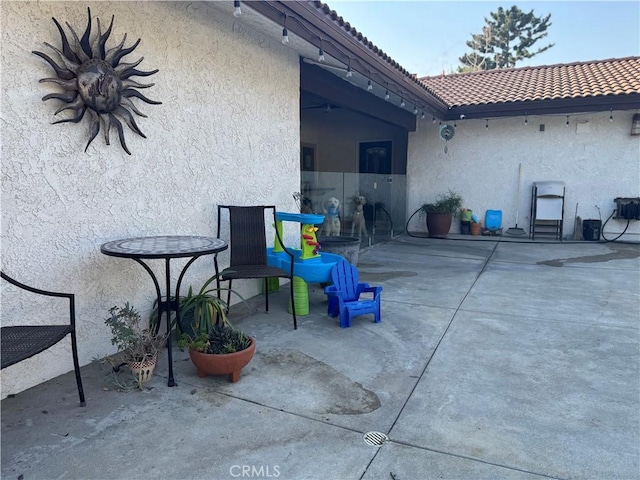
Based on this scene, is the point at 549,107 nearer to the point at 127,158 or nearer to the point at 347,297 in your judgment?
the point at 347,297

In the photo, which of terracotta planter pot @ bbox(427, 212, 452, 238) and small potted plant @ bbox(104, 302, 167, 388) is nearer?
small potted plant @ bbox(104, 302, 167, 388)

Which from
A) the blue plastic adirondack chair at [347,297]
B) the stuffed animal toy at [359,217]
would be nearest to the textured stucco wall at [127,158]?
the blue plastic adirondack chair at [347,297]

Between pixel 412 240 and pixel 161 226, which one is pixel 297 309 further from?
pixel 412 240

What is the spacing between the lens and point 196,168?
149 inches

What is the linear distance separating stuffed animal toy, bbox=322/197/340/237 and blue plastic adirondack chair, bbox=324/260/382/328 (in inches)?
108

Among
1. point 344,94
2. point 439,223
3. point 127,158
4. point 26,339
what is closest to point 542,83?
point 439,223

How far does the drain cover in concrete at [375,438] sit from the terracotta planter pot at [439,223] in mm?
7896

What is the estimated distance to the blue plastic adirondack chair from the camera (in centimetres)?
379

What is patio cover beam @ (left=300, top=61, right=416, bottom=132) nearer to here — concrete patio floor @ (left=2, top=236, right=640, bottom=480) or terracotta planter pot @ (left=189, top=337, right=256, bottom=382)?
concrete patio floor @ (left=2, top=236, right=640, bottom=480)

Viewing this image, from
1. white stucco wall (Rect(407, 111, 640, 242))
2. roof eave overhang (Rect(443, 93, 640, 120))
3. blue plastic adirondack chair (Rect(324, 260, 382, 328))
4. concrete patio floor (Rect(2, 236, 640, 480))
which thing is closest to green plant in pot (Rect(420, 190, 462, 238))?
white stucco wall (Rect(407, 111, 640, 242))

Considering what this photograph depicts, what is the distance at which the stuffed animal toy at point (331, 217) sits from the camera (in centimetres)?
679

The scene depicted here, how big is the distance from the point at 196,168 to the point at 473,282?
3747 mm

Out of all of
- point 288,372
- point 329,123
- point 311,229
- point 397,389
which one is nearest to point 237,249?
point 311,229

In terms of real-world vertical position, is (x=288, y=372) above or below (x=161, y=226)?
below
